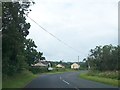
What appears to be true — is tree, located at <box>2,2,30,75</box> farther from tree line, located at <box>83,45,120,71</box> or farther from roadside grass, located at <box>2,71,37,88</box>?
tree line, located at <box>83,45,120,71</box>

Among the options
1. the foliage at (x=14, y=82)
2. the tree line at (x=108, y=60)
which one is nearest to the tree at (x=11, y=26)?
the foliage at (x=14, y=82)

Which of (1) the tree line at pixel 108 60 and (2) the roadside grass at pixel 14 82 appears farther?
(1) the tree line at pixel 108 60

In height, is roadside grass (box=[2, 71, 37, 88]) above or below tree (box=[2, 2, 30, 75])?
below

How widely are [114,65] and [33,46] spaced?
1916 cm

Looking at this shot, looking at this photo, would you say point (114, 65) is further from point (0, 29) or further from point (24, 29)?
point (0, 29)

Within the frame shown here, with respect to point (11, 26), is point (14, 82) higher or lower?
lower

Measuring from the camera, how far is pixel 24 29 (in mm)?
42469

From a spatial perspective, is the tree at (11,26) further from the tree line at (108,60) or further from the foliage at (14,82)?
the tree line at (108,60)

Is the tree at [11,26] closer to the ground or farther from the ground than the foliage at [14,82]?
farther from the ground

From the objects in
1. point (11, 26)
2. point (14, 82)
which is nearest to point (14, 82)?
point (14, 82)

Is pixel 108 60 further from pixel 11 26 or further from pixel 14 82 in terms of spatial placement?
pixel 11 26

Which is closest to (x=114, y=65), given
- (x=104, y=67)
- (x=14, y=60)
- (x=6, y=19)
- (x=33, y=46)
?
(x=104, y=67)

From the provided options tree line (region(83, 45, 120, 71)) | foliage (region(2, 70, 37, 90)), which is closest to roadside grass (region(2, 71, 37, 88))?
foliage (region(2, 70, 37, 90))

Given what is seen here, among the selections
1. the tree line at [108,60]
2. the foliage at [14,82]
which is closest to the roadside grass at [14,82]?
the foliage at [14,82]
